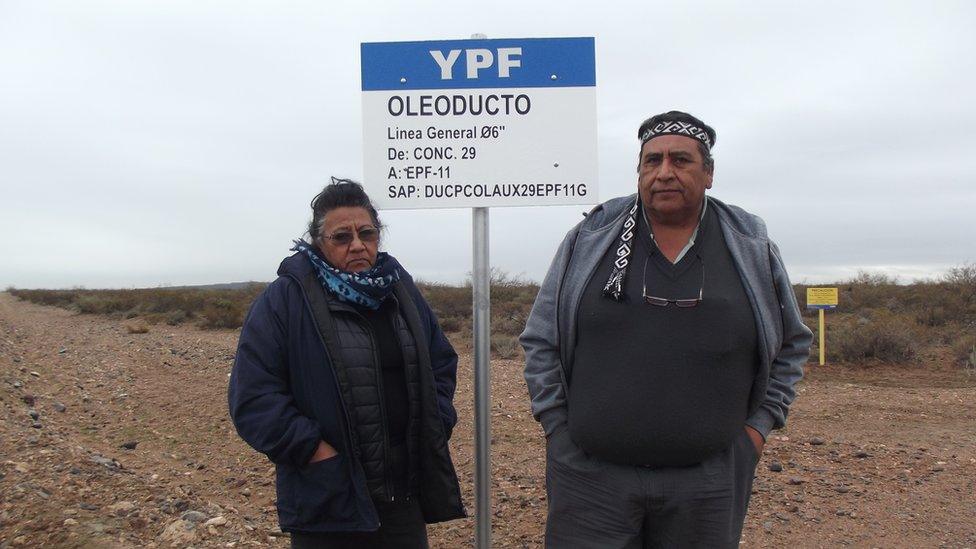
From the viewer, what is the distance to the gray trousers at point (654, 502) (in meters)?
2.08

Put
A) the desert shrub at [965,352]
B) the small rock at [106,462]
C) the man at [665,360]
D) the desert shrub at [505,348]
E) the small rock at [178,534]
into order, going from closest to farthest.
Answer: the man at [665,360]
the small rock at [178,534]
the small rock at [106,462]
the desert shrub at [965,352]
the desert shrub at [505,348]

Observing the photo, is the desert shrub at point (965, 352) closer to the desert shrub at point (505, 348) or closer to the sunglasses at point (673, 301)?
the desert shrub at point (505, 348)

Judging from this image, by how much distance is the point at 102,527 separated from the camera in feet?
12.1

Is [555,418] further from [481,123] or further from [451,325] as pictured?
[451,325]

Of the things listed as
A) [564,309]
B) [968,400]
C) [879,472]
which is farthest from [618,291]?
[968,400]

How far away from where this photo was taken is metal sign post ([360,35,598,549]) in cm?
258

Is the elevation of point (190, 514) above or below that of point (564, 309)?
below

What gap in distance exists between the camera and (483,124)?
8.45 feet

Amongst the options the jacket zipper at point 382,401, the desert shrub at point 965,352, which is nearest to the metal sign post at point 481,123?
the jacket zipper at point 382,401

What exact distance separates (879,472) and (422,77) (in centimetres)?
451

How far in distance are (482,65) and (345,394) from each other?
4.18 ft

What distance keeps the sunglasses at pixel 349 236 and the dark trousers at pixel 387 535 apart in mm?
873

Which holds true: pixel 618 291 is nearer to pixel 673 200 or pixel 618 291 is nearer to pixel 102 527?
pixel 673 200

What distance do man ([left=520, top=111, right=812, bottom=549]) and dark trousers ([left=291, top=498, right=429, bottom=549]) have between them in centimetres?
48
